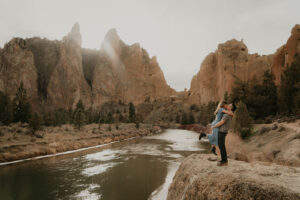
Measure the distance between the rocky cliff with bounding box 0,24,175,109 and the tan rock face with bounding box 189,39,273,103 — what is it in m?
46.4

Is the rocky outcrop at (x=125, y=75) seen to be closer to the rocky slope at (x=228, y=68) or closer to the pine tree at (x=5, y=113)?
the rocky slope at (x=228, y=68)

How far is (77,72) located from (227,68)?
9525 centimetres

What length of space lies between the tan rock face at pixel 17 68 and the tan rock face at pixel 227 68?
337ft

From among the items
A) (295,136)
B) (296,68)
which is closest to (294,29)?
(296,68)

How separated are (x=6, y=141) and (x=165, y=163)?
1915cm

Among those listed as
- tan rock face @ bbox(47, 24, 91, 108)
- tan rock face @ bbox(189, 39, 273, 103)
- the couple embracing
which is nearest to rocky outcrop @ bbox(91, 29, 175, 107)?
tan rock face @ bbox(47, 24, 91, 108)

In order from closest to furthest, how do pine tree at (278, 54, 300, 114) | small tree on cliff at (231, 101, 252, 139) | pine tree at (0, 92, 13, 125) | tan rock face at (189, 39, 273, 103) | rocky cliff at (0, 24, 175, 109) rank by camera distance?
small tree on cliff at (231, 101, 252, 139) < pine tree at (278, 54, 300, 114) < pine tree at (0, 92, 13, 125) < tan rock face at (189, 39, 273, 103) < rocky cliff at (0, 24, 175, 109)

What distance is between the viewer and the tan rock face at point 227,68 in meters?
92.3

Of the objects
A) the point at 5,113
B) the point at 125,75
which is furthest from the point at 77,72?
the point at 5,113

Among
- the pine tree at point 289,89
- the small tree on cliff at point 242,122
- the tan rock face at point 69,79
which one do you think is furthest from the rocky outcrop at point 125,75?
the small tree on cliff at point 242,122

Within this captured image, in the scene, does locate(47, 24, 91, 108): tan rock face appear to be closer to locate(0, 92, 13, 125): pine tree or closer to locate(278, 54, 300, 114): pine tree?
locate(0, 92, 13, 125): pine tree

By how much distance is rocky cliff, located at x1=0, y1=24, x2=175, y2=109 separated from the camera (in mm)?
100375

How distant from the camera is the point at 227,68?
97875 millimetres

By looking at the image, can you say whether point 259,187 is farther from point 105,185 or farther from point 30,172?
point 30,172
